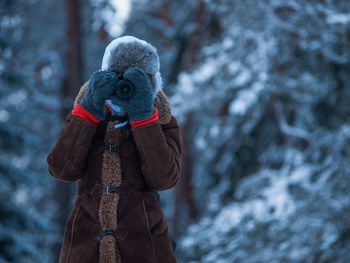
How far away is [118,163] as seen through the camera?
267 centimetres

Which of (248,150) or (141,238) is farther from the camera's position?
(248,150)

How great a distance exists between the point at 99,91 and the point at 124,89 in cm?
12

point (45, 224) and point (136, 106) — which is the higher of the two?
point (45, 224)

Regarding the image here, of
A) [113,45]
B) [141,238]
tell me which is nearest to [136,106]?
[113,45]

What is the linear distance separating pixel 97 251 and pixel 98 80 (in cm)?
81

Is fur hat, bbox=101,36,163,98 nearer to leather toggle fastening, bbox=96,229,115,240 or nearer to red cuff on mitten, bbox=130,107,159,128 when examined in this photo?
red cuff on mitten, bbox=130,107,159,128

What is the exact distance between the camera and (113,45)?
9.12 feet

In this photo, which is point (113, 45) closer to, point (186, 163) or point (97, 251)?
point (97, 251)

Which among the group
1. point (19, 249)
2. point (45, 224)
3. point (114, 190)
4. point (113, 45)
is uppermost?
point (45, 224)

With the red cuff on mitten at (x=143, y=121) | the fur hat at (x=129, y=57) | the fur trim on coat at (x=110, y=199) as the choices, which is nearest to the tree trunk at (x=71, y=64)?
the fur hat at (x=129, y=57)

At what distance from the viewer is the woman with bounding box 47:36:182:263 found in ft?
8.49

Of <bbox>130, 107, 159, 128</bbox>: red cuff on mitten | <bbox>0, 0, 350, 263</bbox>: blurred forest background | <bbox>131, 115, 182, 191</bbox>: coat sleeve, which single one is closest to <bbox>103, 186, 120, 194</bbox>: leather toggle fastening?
<bbox>131, 115, 182, 191</bbox>: coat sleeve

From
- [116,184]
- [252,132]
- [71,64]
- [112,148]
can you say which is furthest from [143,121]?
[71,64]

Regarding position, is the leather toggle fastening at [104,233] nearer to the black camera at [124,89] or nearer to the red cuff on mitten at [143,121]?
the red cuff on mitten at [143,121]
